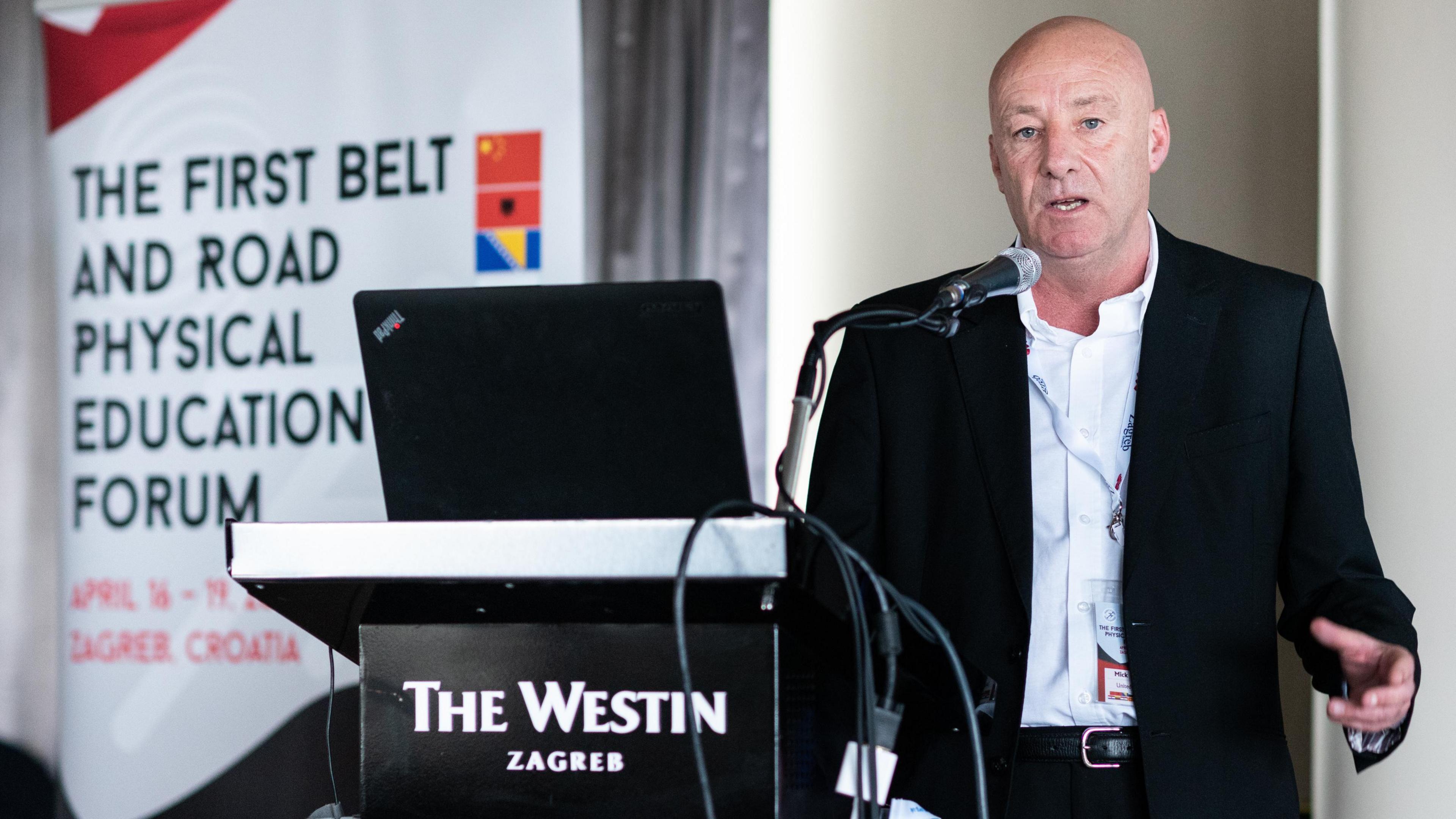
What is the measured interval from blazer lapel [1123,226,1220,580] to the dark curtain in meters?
1.35

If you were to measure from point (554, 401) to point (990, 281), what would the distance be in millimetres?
393

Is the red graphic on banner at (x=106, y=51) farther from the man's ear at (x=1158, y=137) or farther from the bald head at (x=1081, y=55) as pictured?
the man's ear at (x=1158, y=137)

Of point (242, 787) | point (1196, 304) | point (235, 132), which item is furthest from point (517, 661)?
point (235, 132)

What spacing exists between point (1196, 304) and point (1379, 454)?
1.92ft

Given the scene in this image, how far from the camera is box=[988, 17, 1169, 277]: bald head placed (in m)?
1.64

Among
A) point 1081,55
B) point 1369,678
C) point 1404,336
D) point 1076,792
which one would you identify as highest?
point 1081,55

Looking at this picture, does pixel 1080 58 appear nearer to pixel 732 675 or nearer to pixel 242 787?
pixel 732 675

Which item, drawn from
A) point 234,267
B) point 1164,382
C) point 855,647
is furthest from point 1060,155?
point 234,267

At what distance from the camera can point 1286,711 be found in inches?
98.1

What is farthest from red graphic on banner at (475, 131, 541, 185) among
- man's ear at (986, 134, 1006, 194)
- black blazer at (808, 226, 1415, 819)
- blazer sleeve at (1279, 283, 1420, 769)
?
blazer sleeve at (1279, 283, 1420, 769)

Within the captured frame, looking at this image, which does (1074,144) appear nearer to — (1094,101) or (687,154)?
(1094,101)

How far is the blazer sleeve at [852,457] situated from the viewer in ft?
5.38

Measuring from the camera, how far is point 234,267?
337cm

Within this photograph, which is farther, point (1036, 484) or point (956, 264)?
point (956, 264)
